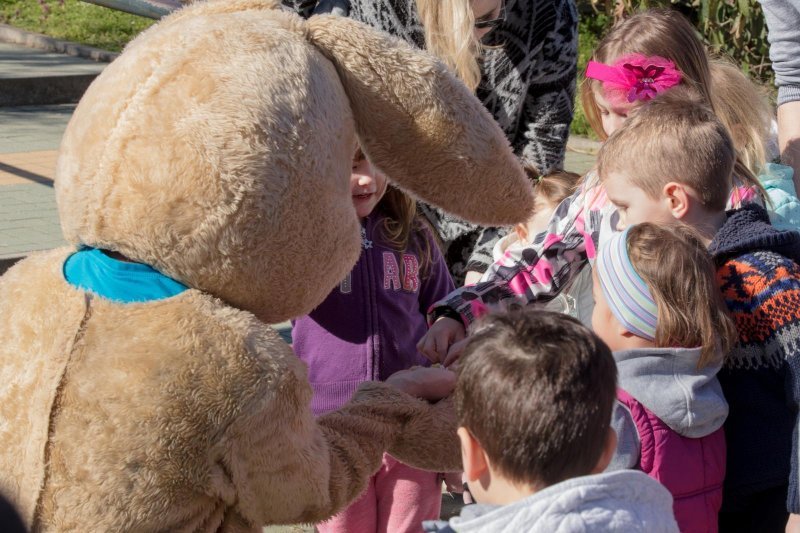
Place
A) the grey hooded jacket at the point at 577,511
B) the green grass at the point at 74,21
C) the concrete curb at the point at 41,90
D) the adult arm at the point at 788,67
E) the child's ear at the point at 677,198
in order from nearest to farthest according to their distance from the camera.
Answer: the grey hooded jacket at the point at 577,511 → the child's ear at the point at 677,198 → the adult arm at the point at 788,67 → the concrete curb at the point at 41,90 → the green grass at the point at 74,21

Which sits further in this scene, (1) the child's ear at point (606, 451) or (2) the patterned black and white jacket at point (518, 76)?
(2) the patterned black and white jacket at point (518, 76)

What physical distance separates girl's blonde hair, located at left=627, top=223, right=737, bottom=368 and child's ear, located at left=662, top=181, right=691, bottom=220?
0.20 metres

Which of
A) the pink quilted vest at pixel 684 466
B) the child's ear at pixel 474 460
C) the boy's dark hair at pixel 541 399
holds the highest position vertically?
the boy's dark hair at pixel 541 399

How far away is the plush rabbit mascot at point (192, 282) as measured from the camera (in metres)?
1.72

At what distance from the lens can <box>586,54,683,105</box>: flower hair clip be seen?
307 centimetres

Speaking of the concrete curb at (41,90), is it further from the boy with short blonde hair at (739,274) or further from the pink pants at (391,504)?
the boy with short blonde hair at (739,274)

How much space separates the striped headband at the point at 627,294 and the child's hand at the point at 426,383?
458mm

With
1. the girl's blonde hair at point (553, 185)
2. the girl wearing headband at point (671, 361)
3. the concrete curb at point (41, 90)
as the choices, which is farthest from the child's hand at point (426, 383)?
the concrete curb at point (41, 90)

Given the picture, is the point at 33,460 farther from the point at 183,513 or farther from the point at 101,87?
the point at 101,87

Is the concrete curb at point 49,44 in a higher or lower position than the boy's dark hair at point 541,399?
lower

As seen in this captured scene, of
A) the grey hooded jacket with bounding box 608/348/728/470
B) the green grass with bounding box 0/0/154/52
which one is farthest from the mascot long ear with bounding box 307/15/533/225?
the green grass with bounding box 0/0/154/52

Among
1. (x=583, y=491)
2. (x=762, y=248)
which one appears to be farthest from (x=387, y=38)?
(x=762, y=248)

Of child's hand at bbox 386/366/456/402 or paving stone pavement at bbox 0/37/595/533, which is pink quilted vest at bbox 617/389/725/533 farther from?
paving stone pavement at bbox 0/37/595/533

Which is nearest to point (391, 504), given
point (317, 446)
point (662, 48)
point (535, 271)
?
point (535, 271)
